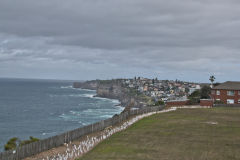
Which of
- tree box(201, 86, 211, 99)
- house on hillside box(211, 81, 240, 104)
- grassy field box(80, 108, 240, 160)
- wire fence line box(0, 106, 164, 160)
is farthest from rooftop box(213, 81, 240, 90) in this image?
wire fence line box(0, 106, 164, 160)

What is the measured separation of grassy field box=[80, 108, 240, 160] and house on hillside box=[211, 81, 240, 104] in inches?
1341

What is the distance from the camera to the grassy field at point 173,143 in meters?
20.5

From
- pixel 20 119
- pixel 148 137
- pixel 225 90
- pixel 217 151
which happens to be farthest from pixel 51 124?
pixel 217 151

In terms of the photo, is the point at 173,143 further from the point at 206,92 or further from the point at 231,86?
the point at 206,92

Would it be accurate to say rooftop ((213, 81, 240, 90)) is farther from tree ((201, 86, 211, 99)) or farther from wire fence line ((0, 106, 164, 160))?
wire fence line ((0, 106, 164, 160))

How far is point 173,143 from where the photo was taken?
80.2 ft

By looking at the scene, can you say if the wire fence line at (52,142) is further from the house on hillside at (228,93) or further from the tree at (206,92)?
the tree at (206,92)

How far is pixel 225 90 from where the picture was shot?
67875 millimetres

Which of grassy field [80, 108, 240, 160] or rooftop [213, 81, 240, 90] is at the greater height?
rooftop [213, 81, 240, 90]

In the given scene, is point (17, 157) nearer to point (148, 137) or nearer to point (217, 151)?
point (148, 137)

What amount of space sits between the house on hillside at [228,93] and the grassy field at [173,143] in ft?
112

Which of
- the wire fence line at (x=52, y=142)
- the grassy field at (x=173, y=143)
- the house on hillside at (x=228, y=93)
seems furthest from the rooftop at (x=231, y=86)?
the wire fence line at (x=52, y=142)

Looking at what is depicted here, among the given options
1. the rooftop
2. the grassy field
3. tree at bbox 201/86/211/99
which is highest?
the rooftop

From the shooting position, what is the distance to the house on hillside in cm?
6649
